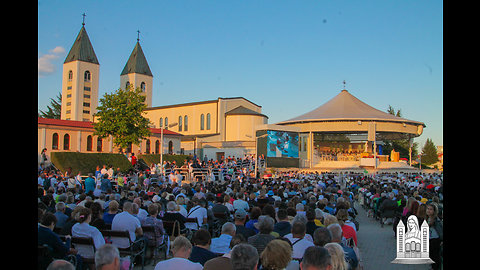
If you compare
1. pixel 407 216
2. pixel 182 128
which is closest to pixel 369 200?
pixel 407 216

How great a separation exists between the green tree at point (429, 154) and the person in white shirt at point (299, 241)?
67.9m

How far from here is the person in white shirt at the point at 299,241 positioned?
5434mm

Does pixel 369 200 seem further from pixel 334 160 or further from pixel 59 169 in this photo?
pixel 334 160

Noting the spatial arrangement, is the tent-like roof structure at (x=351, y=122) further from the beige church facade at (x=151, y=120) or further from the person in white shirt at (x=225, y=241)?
the person in white shirt at (x=225, y=241)

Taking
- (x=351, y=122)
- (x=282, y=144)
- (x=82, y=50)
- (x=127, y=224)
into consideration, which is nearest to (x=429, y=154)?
(x=351, y=122)

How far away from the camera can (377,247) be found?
992cm

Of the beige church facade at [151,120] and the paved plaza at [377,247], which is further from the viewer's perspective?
the beige church facade at [151,120]

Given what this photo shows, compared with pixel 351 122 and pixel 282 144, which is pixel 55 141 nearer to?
pixel 282 144

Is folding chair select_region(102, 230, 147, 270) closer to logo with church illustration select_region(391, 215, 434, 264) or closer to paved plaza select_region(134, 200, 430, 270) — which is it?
paved plaza select_region(134, 200, 430, 270)

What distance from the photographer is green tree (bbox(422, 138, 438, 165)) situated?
68.1m

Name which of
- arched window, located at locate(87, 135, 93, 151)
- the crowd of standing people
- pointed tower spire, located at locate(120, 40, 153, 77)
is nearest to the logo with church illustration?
the crowd of standing people

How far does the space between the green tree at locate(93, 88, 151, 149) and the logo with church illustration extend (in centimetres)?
3155

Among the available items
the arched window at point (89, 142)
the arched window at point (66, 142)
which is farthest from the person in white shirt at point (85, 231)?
the arched window at point (89, 142)
